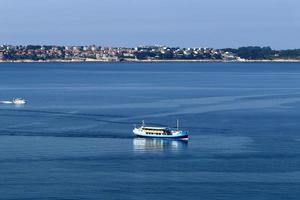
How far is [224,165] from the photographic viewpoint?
32000mm

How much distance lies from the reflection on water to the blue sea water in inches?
2.0

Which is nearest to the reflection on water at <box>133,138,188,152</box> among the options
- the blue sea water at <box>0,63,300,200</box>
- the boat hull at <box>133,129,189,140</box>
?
the blue sea water at <box>0,63,300,200</box>

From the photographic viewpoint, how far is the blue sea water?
92.5ft

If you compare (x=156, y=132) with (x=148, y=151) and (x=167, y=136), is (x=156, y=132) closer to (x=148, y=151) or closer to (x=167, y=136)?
(x=167, y=136)

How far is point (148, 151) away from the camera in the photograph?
36344 millimetres

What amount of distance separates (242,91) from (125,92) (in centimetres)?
927

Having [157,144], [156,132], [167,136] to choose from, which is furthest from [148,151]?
[156,132]

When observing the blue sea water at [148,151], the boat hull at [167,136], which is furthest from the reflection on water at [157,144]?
the boat hull at [167,136]

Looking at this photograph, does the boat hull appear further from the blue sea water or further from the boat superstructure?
the blue sea water

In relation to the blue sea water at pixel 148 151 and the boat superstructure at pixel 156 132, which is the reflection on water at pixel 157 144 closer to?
the blue sea water at pixel 148 151

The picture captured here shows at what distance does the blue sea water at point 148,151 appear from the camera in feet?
92.5

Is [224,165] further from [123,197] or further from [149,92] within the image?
[149,92]

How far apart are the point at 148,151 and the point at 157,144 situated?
275cm

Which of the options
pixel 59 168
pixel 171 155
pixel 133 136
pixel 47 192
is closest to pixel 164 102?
pixel 133 136
